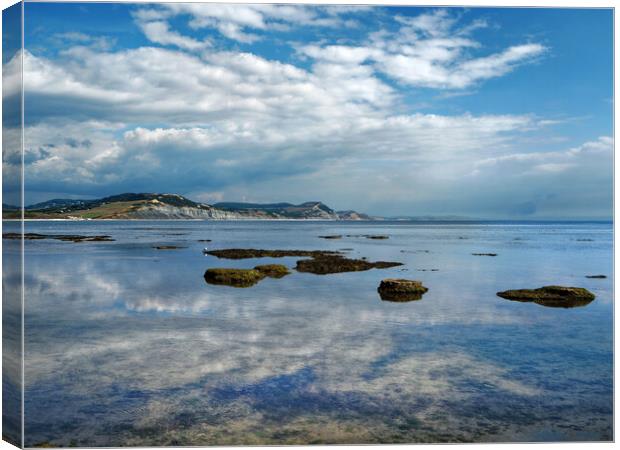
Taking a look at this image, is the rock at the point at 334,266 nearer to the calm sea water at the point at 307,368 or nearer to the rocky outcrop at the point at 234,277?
the rocky outcrop at the point at 234,277

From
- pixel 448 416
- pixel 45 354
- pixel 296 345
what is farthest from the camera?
pixel 296 345

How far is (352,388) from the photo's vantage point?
10547mm

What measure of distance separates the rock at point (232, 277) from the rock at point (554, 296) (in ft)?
43.8

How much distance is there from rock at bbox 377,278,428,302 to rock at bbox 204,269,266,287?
739 centimetres

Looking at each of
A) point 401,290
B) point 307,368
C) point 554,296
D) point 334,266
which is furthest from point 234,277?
point 307,368

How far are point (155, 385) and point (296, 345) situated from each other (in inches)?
178

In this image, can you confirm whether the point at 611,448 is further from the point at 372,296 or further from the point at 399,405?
the point at 372,296

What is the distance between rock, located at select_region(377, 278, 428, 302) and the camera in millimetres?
23625

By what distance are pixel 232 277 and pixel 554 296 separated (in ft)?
53.9

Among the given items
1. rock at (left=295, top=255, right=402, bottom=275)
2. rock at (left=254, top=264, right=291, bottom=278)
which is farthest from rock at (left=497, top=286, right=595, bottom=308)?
rock at (left=254, top=264, right=291, bottom=278)

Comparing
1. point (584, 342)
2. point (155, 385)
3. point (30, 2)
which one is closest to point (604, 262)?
point (584, 342)

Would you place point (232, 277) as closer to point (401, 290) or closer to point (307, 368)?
point (401, 290)

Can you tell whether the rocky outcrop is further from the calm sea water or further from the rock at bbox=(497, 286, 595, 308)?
the rock at bbox=(497, 286, 595, 308)

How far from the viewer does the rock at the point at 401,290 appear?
23.6m
